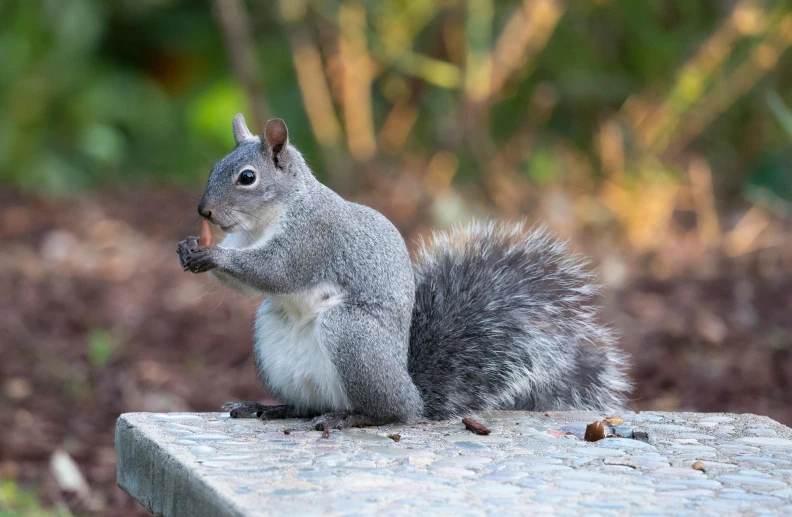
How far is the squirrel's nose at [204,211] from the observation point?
7.70 feet

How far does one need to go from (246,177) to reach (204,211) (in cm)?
14

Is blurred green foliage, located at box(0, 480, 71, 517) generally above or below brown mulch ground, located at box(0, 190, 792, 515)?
below

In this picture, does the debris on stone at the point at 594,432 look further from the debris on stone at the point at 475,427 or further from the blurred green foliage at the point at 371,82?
the blurred green foliage at the point at 371,82

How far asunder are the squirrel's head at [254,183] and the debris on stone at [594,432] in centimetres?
87

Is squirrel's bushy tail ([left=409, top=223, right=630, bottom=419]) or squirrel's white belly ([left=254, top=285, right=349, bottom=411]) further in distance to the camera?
squirrel's bushy tail ([left=409, top=223, right=630, bottom=419])

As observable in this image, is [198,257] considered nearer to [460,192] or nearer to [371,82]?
[460,192]

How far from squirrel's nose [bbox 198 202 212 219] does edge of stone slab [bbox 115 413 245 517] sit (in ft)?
1.54

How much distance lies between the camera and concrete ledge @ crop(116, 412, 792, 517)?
171 centimetres

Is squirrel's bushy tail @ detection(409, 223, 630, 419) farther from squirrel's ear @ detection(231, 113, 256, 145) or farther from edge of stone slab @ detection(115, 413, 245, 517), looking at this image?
edge of stone slab @ detection(115, 413, 245, 517)

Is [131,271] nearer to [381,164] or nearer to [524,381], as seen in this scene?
[381,164]

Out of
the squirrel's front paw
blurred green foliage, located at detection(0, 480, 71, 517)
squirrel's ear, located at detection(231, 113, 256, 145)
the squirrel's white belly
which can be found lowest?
blurred green foliage, located at detection(0, 480, 71, 517)

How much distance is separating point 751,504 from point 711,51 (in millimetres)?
3963

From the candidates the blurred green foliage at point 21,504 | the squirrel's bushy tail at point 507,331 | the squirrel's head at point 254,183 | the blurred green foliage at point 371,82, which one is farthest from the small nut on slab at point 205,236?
the blurred green foliage at point 371,82

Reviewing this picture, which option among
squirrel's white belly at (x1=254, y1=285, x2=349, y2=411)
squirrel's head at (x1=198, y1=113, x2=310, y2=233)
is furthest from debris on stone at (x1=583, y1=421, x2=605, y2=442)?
squirrel's head at (x1=198, y1=113, x2=310, y2=233)
